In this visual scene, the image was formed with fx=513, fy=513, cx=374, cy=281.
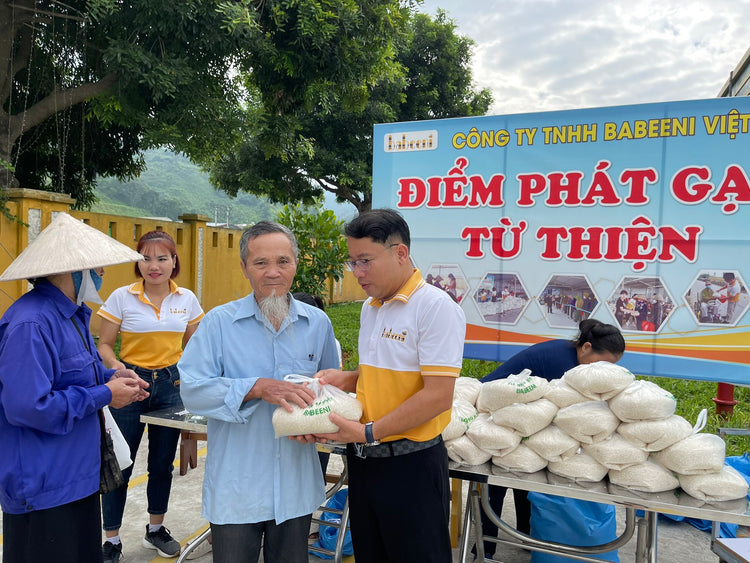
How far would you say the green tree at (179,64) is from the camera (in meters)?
5.96

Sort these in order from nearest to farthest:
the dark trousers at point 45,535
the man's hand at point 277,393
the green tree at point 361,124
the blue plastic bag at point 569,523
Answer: the man's hand at point 277,393, the dark trousers at point 45,535, the blue plastic bag at point 569,523, the green tree at point 361,124

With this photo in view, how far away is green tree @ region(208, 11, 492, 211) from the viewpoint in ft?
40.7

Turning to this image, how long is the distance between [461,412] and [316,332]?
2.99ft

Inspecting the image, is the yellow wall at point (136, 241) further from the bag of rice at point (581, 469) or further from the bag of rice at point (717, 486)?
the bag of rice at point (717, 486)

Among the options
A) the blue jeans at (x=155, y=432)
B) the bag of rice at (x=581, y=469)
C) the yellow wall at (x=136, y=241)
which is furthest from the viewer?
the yellow wall at (x=136, y=241)

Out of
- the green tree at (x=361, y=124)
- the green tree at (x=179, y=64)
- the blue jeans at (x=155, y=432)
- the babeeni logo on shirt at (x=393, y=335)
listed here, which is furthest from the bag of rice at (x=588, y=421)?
the green tree at (x=361, y=124)

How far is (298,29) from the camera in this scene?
660 centimetres

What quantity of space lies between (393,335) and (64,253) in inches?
48.9

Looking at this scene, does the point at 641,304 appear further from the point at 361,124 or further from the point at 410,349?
the point at 361,124

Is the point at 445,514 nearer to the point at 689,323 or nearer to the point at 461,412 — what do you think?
the point at 461,412

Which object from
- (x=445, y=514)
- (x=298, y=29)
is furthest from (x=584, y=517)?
(x=298, y=29)

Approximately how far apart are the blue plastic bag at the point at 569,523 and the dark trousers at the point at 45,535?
217cm

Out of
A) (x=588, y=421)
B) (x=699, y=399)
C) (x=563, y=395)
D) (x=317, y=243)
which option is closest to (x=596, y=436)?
(x=588, y=421)

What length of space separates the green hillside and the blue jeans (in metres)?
31.9
